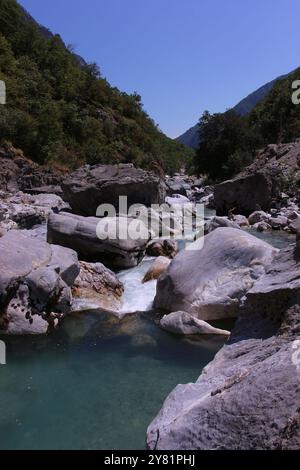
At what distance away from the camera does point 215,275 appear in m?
8.78

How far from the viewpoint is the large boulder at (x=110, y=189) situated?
19.7m

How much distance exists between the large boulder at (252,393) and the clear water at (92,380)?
1.21 m

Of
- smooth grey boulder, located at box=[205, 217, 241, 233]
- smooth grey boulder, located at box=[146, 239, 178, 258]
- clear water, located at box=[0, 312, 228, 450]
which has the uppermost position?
smooth grey boulder, located at box=[205, 217, 241, 233]

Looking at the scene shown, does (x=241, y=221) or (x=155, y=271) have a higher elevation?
(x=241, y=221)

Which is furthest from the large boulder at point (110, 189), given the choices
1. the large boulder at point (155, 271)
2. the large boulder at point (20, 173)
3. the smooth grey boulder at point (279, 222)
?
the large boulder at point (155, 271)

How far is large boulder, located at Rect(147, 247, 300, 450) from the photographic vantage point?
336 cm

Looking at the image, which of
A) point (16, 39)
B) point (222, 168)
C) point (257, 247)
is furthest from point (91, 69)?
point (257, 247)

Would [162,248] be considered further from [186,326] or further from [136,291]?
[186,326]

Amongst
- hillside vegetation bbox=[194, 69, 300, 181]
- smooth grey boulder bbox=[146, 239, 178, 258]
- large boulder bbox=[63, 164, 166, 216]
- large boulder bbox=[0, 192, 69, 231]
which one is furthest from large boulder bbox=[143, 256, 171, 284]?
hillside vegetation bbox=[194, 69, 300, 181]

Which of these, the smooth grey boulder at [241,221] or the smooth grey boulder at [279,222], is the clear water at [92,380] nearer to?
the smooth grey boulder at [279,222]

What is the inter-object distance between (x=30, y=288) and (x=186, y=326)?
2.92m

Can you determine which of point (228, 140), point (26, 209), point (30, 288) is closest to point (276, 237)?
point (26, 209)

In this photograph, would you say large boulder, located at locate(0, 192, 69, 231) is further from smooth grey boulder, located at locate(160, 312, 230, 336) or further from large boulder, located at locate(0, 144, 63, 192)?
smooth grey boulder, located at locate(160, 312, 230, 336)

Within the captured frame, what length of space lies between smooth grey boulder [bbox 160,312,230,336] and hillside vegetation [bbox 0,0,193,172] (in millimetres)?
25636
